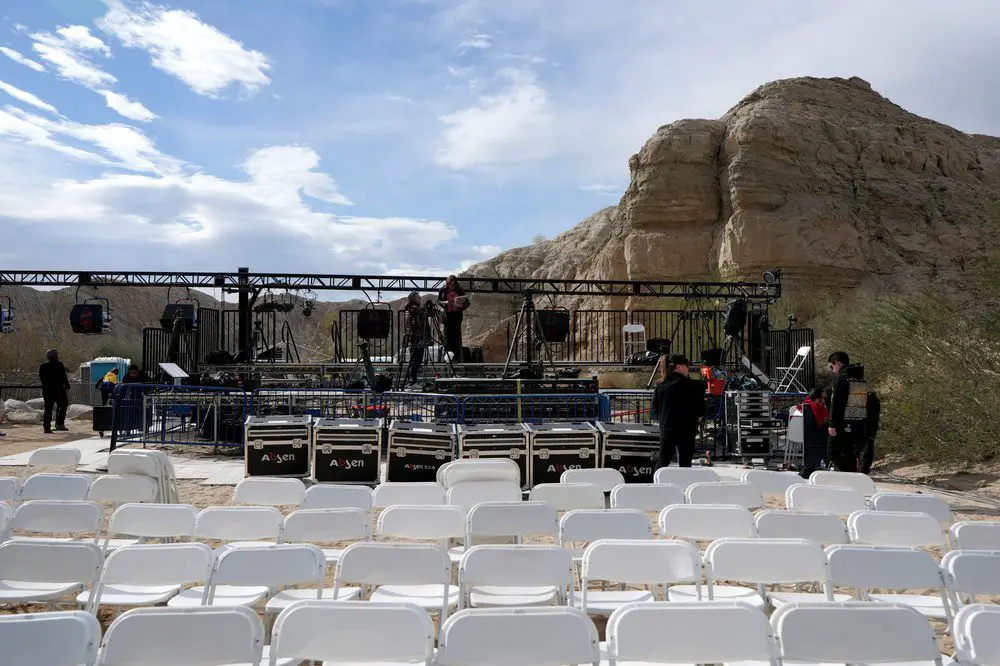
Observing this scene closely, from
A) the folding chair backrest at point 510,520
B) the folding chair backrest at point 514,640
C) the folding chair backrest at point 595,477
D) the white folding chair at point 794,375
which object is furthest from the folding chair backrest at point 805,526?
the white folding chair at point 794,375

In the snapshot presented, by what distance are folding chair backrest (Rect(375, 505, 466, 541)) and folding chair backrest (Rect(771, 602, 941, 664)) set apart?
85.9 inches

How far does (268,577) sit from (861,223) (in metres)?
39.7

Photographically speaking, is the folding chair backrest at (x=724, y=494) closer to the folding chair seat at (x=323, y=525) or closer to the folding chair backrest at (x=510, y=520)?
the folding chair backrest at (x=510, y=520)

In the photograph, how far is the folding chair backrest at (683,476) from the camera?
6199 millimetres

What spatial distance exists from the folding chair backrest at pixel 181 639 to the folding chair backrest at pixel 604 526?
215 cm

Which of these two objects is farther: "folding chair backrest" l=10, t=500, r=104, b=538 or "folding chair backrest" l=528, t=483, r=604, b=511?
"folding chair backrest" l=528, t=483, r=604, b=511

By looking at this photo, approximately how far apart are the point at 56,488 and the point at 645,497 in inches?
169

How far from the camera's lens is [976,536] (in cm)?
431

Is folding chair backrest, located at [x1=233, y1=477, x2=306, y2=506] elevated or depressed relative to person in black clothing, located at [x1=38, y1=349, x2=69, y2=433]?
depressed

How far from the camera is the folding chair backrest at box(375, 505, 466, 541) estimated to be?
4.47m

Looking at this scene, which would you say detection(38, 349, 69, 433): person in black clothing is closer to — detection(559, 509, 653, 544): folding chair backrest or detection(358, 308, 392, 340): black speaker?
detection(358, 308, 392, 340): black speaker

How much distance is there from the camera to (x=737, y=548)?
3.57m

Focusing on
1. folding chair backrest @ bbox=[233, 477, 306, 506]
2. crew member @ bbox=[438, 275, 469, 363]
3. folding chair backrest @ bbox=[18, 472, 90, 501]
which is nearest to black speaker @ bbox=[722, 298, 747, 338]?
crew member @ bbox=[438, 275, 469, 363]

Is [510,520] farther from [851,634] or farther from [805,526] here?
[851,634]
